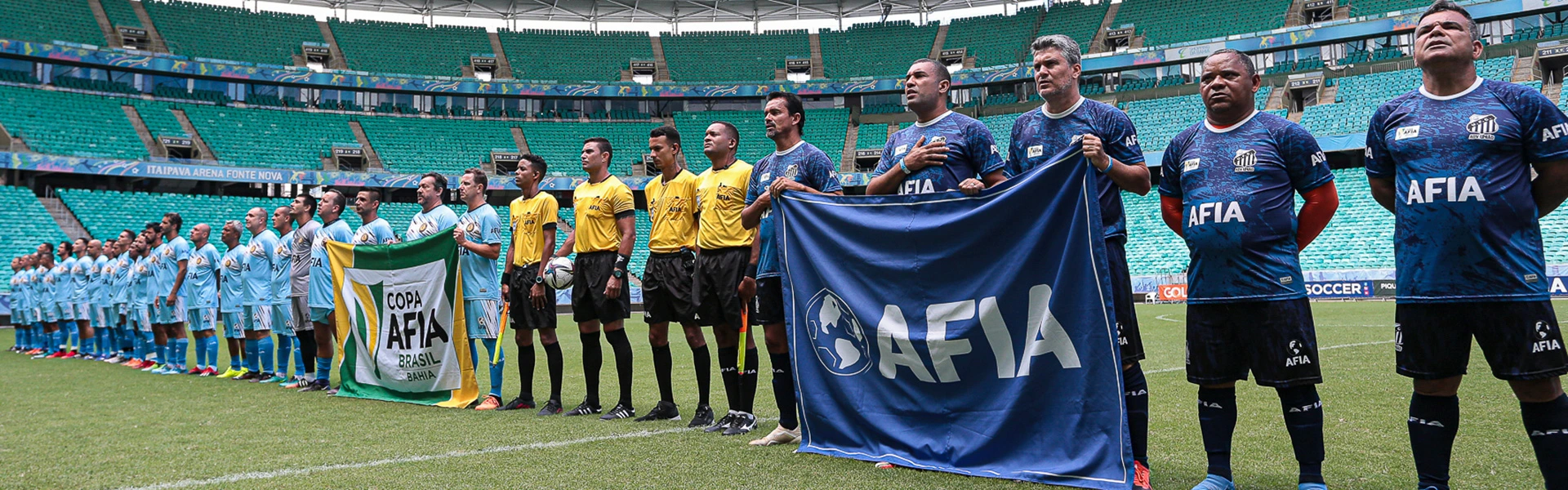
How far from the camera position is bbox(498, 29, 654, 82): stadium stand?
4516cm

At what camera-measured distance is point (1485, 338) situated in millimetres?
3316

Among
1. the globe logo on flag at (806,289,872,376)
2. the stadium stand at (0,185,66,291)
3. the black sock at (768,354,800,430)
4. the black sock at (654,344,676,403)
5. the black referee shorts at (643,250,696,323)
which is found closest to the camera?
the globe logo on flag at (806,289,872,376)

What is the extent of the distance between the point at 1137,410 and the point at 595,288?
4.16 meters

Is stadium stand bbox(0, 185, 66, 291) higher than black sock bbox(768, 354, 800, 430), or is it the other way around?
stadium stand bbox(0, 185, 66, 291)

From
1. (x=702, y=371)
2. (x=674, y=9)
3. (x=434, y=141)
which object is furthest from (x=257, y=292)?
(x=674, y=9)

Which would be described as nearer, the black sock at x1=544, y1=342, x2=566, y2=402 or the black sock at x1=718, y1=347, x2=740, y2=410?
the black sock at x1=718, y1=347, x2=740, y2=410

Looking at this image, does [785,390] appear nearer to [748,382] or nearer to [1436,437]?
[748,382]

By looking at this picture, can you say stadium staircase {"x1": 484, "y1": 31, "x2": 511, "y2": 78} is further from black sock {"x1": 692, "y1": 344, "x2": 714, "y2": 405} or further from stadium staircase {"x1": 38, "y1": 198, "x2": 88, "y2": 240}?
black sock {"x1": 692, "y1": 344, "x2": 714, "y2": 405}

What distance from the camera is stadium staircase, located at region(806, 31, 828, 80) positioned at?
1853 inches

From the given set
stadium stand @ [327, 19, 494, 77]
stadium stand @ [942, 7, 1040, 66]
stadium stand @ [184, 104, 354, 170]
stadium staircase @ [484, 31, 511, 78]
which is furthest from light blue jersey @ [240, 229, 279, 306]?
stadium stand @ [942, 7, 1040, 66]

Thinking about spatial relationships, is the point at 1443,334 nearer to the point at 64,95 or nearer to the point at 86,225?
the point at 86,225

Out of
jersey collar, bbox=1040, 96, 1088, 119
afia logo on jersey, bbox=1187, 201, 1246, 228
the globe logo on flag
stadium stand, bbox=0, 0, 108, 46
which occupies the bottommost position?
the globe logo on flag

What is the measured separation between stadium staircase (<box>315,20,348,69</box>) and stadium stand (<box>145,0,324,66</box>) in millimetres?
375

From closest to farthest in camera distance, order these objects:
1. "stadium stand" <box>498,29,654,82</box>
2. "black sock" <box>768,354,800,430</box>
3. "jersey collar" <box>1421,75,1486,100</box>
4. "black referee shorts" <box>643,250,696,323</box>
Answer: "jersey collar" <box>1421,75,1486,100</box>
"black sock" <box>768,354,800,430</box>
"black referee shorts" <box>643,250,696,323</box>
"stadium stand" <box>498,29,654,82</box>
